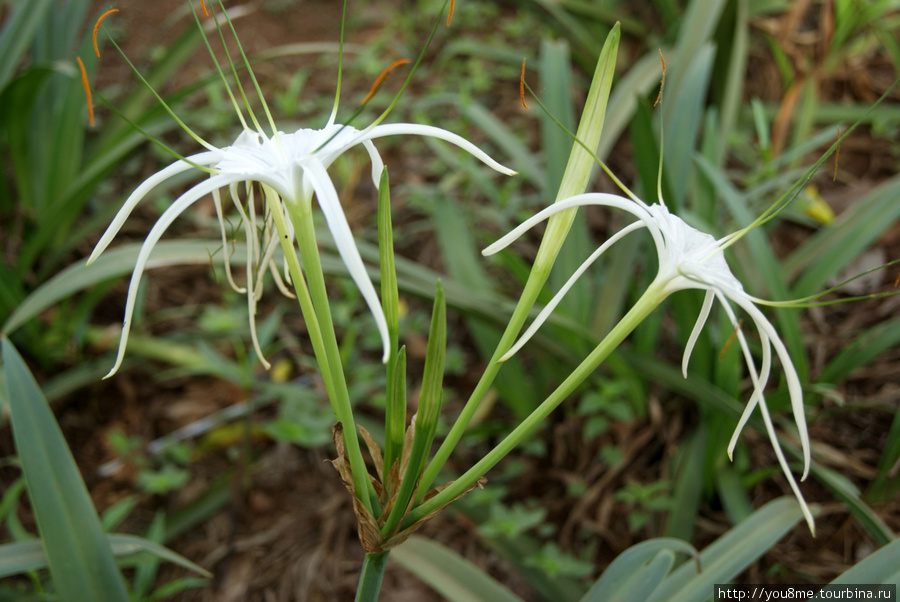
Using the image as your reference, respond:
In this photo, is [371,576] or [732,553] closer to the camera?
[371,576]

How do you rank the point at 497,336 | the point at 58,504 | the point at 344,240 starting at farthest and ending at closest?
the point at 497,336 < the point at 58,504 < the point at 344,240

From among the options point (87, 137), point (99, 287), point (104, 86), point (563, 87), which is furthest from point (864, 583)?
point (104, 86)

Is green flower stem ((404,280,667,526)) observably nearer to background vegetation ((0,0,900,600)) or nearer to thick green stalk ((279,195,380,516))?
thick green stalk ((279,195,380,516))

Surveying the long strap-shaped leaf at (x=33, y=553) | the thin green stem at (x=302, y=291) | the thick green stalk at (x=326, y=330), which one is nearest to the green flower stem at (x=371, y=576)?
the thick green stalk at (x=326, y=330)

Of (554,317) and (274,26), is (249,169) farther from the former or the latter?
(274,26)

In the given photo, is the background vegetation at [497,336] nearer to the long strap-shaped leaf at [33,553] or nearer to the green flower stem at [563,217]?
the long strap-shaped leaf at [33,553]

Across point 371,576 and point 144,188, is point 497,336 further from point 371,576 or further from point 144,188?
→ point 144,188

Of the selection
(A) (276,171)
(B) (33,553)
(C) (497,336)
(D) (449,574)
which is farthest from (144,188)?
(C) (497,336)
